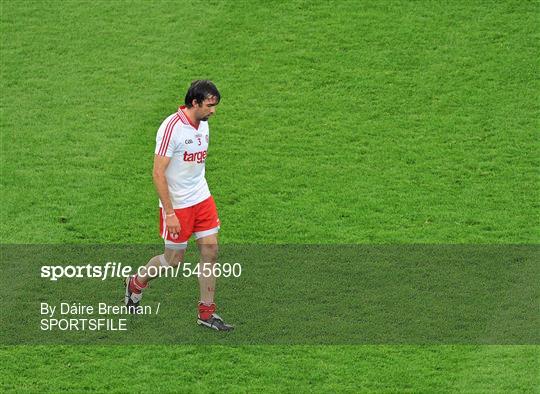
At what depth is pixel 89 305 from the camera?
1175 cm

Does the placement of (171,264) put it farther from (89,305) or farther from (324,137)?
(324,137)

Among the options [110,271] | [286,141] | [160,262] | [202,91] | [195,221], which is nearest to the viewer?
[202,91]

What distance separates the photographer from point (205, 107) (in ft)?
35.6

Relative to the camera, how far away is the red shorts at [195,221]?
11.1m

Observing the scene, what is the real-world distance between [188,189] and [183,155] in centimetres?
33

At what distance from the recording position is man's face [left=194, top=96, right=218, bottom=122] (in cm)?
1080

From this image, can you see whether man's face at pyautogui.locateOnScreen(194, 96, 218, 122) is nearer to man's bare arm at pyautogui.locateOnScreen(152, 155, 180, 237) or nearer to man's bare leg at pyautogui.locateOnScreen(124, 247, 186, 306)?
man's bare arm at pyautogui.locateOnScreen(152, 155, 180, 237)

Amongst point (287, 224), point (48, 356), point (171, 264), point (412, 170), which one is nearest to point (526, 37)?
point (412, 170)

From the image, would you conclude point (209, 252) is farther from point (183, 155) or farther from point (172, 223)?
point (183, 155)

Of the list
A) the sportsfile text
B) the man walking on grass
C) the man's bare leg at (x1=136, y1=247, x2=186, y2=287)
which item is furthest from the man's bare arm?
the sportsfile text

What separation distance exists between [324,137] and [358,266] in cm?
253

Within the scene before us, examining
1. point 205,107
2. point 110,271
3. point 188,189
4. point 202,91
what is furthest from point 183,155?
point 110,271

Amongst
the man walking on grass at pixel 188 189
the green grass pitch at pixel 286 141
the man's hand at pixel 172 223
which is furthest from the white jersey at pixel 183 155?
the green grass pitch at pixel 286 141

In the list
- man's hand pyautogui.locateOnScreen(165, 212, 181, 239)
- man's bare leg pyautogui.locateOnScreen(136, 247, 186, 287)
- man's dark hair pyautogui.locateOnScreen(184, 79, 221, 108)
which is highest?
man's dark hair pyautogui.locateOnScreen(184, 79, 221, 108)
